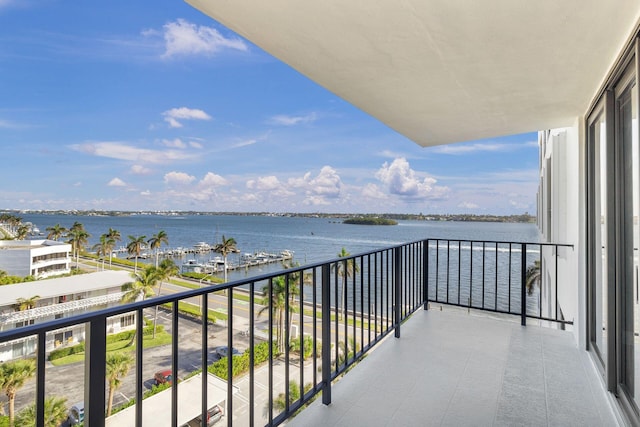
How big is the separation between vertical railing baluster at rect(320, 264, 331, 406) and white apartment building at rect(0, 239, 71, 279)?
3787cm

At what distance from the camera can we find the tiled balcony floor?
1.97 metres

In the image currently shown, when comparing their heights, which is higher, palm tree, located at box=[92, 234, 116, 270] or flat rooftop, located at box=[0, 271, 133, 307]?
palm tree, located at box=[92, 234, 116, 270]

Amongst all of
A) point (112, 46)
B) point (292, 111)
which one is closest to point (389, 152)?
point (292, 111)

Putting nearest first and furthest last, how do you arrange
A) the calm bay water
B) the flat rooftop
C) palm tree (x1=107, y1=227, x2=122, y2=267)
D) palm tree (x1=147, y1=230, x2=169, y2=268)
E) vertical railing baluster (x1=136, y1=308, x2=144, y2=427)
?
1. vertical railing baluster (x1=136, y1=308, x2=144, y2=427)
2. the flat rooftop
3. the calm bay water
4. palm tree (x1=147, y1=230, x2=169, y2=268)
5. palm tree (x1=107, y1=227, x2=122, y2=267)

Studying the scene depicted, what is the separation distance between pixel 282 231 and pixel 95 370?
53.7 metres

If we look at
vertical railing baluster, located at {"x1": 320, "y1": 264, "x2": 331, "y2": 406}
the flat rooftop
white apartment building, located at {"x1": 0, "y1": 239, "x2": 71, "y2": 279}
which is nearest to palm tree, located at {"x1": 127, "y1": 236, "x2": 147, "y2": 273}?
white apartment building, located at {"x1": 0, "y1": 239, "x2": 71, "y2": 279}

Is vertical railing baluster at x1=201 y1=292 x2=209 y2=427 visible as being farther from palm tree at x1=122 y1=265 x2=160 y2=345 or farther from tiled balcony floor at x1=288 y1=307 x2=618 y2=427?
palm tree at x1=122 y1=265 x2=160 y2=345

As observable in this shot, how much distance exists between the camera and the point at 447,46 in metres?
1.95

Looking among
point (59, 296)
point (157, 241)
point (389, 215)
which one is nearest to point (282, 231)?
point (157, 241)

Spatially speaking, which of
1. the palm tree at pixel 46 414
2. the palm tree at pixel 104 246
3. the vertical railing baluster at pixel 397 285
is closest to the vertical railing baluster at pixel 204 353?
the palm tree at pixel 46 414

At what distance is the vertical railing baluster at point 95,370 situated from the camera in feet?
3.07

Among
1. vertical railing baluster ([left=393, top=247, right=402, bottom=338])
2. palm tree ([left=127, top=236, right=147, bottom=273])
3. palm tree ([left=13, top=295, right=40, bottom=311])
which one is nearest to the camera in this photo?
vertical railing baluster ([left=393, top=247, right=402, bottom=338])

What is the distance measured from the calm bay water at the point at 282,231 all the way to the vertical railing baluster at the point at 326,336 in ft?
96.8

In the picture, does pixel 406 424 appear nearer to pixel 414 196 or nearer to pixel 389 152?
pixel 414 196
